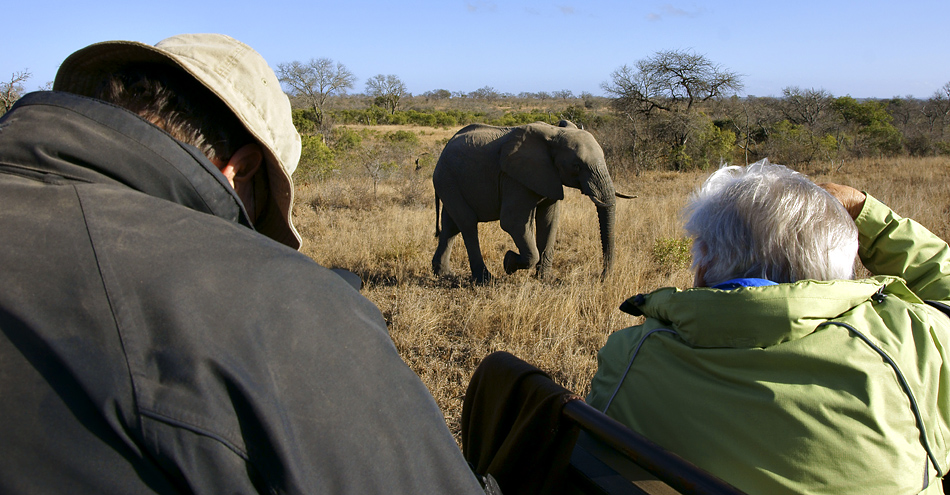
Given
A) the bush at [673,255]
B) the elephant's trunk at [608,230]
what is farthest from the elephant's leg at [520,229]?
the bush at [673,255]

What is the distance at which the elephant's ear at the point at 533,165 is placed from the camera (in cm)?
637

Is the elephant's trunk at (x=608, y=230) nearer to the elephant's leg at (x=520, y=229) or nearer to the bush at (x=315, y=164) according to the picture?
the elephant's leg at (x=520, y=229)

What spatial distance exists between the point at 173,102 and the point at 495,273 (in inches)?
242

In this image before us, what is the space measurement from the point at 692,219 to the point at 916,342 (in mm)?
674

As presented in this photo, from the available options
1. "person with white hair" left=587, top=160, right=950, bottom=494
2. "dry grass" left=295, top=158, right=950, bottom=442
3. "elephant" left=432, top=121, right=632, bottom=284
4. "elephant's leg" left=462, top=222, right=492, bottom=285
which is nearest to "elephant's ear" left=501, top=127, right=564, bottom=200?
"elephant" left=432, top=121, right=632, bottom=284

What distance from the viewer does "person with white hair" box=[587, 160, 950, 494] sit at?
4.14 ft

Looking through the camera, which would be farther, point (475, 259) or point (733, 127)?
point (733, 127)

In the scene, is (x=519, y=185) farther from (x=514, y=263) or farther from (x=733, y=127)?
(x=733, y=127)

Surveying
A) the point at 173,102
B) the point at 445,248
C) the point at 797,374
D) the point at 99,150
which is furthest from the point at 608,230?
the point at 99,150

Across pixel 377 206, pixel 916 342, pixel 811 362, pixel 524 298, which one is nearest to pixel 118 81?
pixel 811 362

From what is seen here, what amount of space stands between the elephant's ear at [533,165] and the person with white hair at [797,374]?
4.78 m

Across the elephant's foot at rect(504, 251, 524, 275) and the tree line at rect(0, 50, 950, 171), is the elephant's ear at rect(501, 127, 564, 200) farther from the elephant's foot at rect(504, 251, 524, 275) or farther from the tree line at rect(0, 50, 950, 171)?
the tree line at rect(0, 50, 950, 171)

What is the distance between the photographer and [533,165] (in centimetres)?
638

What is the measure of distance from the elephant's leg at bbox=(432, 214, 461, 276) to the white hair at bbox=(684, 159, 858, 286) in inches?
219
